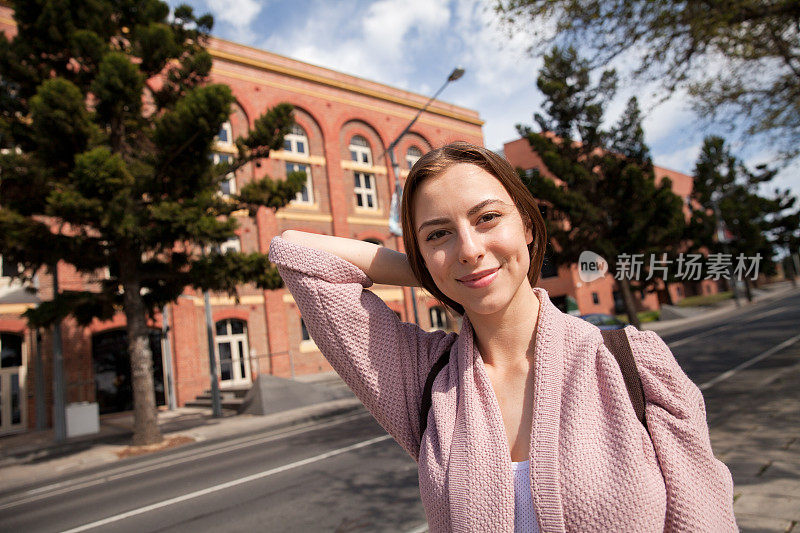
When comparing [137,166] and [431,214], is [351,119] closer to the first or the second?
[137,166]

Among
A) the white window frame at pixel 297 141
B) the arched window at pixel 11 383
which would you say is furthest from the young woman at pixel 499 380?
the white window frame at pixel 297 141

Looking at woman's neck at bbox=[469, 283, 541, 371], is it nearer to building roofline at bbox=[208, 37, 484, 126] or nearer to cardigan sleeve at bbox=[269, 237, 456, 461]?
cardigan sleeve at bbox=[269, 237, 456, 461]

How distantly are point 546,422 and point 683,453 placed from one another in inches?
11.5

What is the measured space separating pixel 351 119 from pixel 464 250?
2443cm

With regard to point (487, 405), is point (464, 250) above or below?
above

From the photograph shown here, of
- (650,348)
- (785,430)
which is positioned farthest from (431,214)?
(785,430)

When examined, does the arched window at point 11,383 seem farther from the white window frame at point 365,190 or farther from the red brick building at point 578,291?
the red brick building at point 578,291

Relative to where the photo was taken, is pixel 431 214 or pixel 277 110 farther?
pixel 277 110

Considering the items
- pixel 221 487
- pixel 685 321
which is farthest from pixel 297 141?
pixel 685 321

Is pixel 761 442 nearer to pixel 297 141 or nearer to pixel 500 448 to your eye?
pixel 500 448

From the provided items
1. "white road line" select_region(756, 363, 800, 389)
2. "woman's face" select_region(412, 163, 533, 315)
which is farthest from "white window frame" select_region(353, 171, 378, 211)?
"woman's face" select_region(412, 163, 533, 315)

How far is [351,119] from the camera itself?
24.4 m

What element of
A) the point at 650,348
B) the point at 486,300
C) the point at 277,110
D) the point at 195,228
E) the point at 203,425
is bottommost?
the point at 203,425

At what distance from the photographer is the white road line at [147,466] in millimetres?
8180
